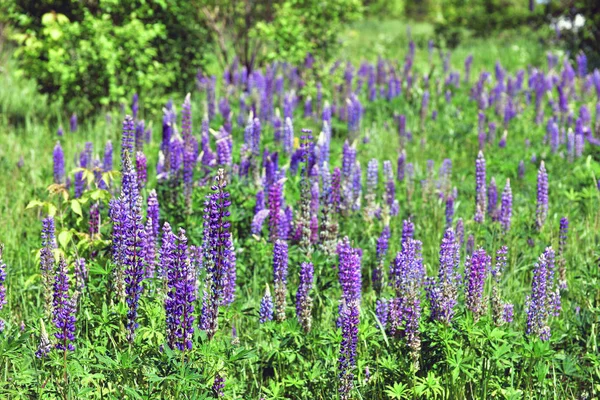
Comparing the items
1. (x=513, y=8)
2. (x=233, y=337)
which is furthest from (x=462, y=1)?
(x=233, y=337)

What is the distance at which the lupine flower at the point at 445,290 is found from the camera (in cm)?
301

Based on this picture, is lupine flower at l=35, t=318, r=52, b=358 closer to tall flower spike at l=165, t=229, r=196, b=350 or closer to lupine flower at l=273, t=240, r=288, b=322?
tall flower spike at l=165, t=229, r=196, b=350

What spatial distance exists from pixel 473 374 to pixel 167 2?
253 inches

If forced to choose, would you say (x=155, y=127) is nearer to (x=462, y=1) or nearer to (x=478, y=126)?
(x=478, y=126)

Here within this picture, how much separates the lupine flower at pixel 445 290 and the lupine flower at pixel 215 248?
1004 millimetres

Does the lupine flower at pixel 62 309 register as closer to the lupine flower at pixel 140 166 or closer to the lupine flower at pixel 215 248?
the lupine flower at pixel 215 248

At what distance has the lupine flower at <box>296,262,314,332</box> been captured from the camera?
328 centimetres

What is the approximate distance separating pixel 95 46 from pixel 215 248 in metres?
5.41

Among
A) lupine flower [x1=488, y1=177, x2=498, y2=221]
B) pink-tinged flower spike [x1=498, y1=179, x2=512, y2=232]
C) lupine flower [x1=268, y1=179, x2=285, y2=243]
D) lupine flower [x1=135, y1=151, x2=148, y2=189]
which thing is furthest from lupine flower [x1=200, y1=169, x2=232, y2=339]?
lupine flower [x1=488, y1=177, x2=498, y2=221]

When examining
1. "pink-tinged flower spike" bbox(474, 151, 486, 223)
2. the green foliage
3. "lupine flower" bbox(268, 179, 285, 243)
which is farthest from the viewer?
the green foliage

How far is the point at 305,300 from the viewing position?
10.8 feet

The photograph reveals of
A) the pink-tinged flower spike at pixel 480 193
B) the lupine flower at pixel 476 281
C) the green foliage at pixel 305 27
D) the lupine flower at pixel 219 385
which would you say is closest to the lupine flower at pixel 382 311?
the lupine flower at pixel 476 281

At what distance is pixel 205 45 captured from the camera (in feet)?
29.3

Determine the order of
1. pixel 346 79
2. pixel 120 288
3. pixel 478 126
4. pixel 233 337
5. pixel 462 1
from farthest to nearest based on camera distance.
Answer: pixel 462 1 < pixel 346 79 < pixel 478 126 < pixel 233 337 < pixel 120 288
